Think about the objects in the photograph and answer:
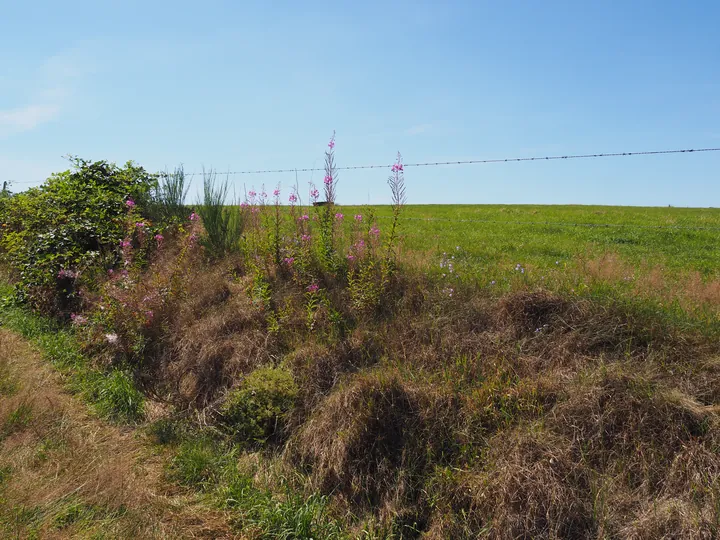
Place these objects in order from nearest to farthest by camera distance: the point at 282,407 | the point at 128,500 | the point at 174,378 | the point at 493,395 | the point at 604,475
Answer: the point at 604,475, the point at 128,500, the point at 493,395, the point at 282,407, the point at 174,378

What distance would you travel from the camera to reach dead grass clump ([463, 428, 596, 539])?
341 cm

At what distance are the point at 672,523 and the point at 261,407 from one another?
325 cm

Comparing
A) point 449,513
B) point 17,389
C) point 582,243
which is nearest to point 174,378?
point 17,389

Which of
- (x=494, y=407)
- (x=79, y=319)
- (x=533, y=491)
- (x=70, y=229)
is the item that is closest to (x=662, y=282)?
(x=494, y=407)

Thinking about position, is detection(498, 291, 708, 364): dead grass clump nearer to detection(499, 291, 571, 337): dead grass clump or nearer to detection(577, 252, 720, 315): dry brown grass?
detection(499, 291, 571, 337): dead grass clump

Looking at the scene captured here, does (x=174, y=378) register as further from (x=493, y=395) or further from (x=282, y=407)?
(x=493, y=395)

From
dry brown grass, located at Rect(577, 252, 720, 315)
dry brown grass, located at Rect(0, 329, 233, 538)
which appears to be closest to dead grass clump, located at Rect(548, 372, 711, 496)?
dry brown grass, located at Rect(577, 252, 720, 315)

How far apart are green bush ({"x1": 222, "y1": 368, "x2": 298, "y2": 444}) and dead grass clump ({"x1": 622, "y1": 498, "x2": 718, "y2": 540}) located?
9.30 feet

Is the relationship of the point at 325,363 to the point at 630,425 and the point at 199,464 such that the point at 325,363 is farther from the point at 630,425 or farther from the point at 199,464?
the point at 630,425

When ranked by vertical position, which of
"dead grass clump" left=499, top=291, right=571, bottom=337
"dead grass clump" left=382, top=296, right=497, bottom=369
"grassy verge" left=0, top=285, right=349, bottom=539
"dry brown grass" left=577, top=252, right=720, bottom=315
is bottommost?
"grassy verge" left=0, top=285, right=349, bottom=539

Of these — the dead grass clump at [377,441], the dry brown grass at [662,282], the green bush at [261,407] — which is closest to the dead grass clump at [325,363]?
the green bush at [261,407]

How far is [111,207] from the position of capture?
886 centimetres

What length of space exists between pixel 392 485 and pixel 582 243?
5684 millimetres

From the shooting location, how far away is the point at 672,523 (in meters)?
3.14
